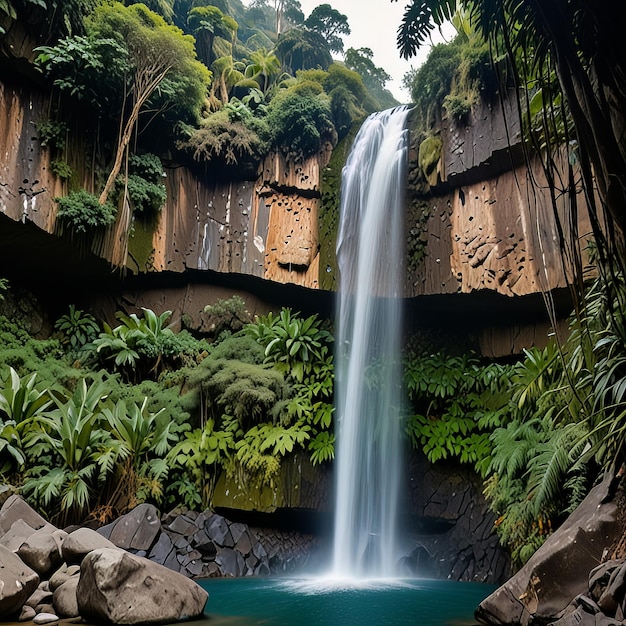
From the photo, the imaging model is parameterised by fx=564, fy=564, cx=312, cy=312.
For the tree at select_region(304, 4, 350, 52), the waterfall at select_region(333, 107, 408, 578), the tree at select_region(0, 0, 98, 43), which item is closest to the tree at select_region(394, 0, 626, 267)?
the waterfall at select_region(333, 107, 408, 578)

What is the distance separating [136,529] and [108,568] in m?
3.16

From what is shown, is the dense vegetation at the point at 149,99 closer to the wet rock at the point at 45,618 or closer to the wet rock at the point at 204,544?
the wet rock at the point at 204,544

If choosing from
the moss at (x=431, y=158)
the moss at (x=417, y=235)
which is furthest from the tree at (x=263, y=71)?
the moss at (x=417, y=235)

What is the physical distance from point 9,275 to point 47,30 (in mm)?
4666

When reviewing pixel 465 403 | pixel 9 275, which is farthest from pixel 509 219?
pixel 9 275

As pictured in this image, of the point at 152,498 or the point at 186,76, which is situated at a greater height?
the point at 186,76

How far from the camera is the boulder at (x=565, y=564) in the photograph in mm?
3996

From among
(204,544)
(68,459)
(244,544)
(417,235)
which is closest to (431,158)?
(417,235)

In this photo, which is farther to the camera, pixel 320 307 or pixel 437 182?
pixel 320 307

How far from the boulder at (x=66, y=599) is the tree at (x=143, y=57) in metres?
7.10

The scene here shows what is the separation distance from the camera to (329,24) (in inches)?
790

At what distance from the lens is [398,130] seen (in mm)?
11539

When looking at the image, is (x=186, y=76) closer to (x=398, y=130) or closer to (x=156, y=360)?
(x=398, y=130)

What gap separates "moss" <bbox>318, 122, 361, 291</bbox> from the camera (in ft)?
37.6
